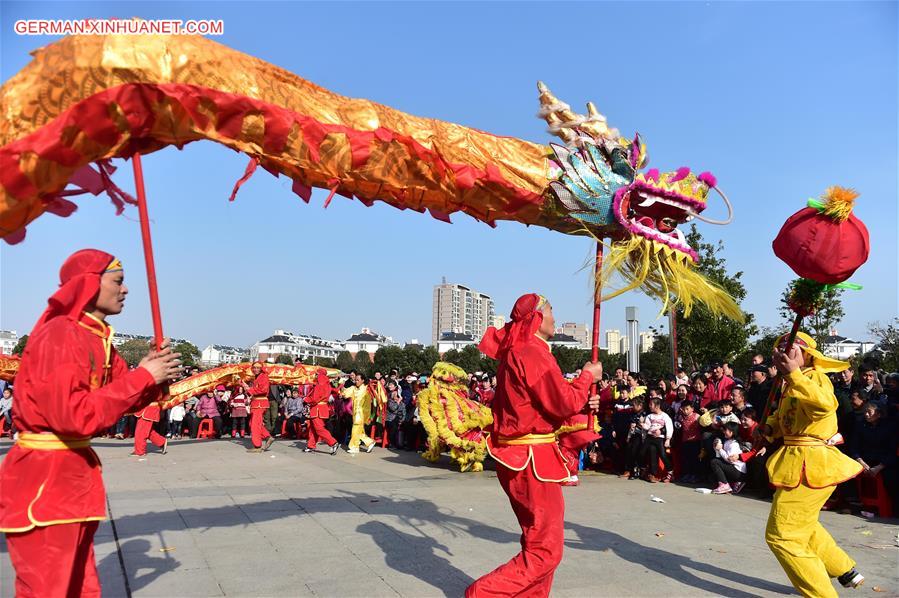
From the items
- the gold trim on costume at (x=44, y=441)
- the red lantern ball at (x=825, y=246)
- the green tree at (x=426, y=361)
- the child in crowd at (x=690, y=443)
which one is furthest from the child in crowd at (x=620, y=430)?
the green tree at (x=426, y=361)

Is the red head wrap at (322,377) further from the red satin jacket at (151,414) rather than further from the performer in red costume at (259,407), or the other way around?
the red satin jacket at (151,414)

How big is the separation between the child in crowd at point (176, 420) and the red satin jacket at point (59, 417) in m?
12.9

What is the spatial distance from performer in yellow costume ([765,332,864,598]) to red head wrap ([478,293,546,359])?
1525mm

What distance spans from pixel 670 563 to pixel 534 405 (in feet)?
6.78

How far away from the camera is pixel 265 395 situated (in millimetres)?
12570

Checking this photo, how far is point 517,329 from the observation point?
155 inches

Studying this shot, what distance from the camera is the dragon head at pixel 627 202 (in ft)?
13.5

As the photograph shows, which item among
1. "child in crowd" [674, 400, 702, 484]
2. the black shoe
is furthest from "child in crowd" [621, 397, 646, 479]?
the black shoe

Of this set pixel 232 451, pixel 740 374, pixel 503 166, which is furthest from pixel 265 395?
pixel 740 374

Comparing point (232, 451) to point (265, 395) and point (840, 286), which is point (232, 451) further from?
point (840, 286)

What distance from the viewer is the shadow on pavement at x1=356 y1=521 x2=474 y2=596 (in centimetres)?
417

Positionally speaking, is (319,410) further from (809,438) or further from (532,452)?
(809,438)

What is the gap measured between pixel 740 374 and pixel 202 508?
18.1 metres

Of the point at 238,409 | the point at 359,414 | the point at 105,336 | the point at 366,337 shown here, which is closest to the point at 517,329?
the point at 105,336
